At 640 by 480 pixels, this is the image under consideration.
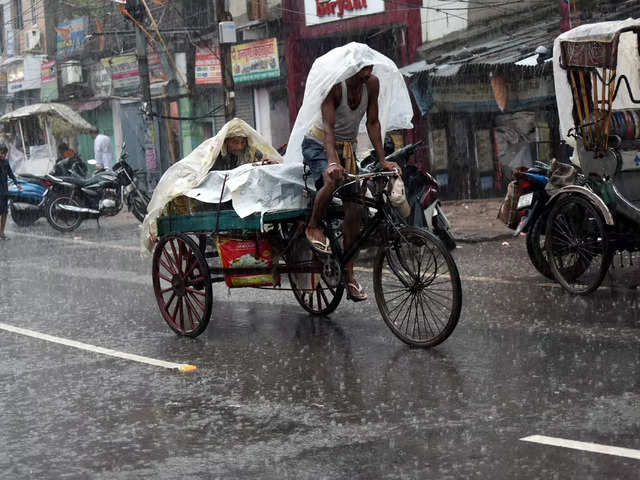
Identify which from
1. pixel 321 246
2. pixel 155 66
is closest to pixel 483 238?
pixel 321 246

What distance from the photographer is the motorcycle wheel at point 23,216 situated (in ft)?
68.2

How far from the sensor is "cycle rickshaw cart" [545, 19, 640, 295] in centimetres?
844

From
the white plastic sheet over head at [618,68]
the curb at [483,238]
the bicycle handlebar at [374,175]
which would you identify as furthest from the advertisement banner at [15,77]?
the bicycle handlebar at [374,175]

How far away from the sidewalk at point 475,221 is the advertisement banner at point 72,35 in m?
20.8

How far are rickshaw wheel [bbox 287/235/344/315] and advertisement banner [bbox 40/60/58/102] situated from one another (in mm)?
33790

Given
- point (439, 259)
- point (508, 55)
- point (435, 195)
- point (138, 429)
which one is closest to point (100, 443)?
point (138, 429)

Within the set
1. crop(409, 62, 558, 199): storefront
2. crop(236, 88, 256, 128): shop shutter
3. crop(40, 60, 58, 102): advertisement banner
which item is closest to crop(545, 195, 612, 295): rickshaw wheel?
crop(409, 62, 558, 199): storefront

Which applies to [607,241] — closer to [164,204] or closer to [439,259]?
[439,259]

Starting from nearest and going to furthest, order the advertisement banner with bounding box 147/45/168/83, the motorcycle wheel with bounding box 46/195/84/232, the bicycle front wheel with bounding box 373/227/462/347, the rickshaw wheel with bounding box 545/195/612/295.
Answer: the bicycle front wheel with bounding box 373/227/462/347 < the rickshaw wheel with bounding box 545/195/612/295 < the motorcycle wheel with bounding box 46/195/84/232 < the advertisement banner with bounding box 147/45/168/83

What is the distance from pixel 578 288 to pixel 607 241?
1.88 feet

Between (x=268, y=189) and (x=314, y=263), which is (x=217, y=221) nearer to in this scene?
(x=268, y=189)

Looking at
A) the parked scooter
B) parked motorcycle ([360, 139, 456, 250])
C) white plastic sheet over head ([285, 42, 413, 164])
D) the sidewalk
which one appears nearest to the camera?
white plastic sheet over head ([285, 42, 413, 164])

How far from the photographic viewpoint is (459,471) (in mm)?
4254

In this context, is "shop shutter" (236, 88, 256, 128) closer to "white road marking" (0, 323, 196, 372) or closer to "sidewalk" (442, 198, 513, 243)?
"sidewalk" (442, 198, 513, 243)
